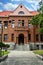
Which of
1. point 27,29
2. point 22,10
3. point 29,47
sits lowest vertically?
point 29,47

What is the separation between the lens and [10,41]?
Result: 68.4 metres

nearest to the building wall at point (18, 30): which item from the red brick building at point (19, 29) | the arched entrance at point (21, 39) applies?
the red brick building at point (19, 29)

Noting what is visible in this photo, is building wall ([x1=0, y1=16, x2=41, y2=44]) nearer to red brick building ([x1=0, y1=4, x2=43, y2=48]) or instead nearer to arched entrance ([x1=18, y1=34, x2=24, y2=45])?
red brick building ([x1=0, y1=4, x2=43, y2=48])

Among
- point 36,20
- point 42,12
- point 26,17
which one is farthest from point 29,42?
point 42,12

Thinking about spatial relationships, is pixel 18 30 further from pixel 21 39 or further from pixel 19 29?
pixel 21 39

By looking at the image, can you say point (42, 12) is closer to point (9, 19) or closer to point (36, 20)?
point (36, 20)

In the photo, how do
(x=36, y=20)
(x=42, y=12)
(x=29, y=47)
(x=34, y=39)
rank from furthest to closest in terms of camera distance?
1. (x=34, y=39)
2. (x=29, y=47)
3. (x=36, y=20)
4. (x=42, y=12)

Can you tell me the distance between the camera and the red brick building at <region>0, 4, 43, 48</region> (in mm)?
67125

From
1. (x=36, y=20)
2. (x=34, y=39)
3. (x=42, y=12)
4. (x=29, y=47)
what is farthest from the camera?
(x=34, y=39)

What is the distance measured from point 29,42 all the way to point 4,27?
8887 millimetres

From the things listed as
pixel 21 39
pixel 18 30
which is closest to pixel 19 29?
pixel 18 30

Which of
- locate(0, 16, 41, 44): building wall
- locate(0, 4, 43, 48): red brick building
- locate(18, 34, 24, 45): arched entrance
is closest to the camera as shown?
locate(0, 16, 41, 44): building wall

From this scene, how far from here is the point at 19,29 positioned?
6669cm

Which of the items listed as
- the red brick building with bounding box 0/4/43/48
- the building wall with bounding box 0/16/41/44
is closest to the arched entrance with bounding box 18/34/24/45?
the red brick building with bounding box 0/4/43/48
